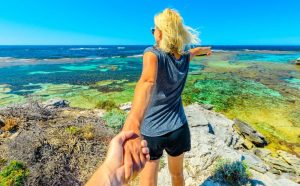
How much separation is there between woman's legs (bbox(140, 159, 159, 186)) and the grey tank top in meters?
0.41

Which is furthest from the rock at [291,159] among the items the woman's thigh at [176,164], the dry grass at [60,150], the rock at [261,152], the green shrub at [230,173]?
the dry grass at [60,150]

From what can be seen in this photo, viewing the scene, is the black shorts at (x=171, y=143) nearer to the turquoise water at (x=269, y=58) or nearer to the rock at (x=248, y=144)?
the rock at (x=248, y=144)

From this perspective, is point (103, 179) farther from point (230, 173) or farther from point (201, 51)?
point (230, 173)

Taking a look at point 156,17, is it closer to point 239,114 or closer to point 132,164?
point 132,164

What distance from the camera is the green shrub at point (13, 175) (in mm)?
4589

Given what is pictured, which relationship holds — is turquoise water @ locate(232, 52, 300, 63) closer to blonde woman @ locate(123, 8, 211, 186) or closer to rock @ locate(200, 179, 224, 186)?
rock @ locate(200, 179, 224, 186)

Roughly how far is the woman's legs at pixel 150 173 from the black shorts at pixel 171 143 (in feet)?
0.33

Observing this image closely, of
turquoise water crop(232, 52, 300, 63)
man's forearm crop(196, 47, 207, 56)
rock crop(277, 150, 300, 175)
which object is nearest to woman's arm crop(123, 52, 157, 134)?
man's forearm crop(196, 47, 207, 56)

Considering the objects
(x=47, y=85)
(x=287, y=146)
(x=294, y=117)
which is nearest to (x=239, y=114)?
(x=294, y=117)

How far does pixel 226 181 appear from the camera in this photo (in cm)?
528

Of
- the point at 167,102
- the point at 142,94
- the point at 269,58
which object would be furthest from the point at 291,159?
the point at 269,58

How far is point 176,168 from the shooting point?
394 centimetres

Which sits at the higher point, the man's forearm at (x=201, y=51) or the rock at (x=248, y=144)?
the man's forearm at (x=201, y=51)

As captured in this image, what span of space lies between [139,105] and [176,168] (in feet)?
7.16
